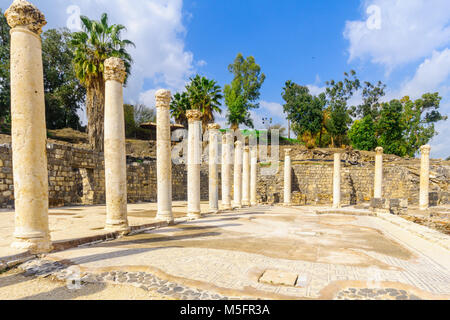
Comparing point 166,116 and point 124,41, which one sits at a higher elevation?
point 124,41

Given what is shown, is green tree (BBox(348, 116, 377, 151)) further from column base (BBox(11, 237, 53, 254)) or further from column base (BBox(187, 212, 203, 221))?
column base (BBox(11, 237, 53, 254))

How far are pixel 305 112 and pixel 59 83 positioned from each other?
36.6 m

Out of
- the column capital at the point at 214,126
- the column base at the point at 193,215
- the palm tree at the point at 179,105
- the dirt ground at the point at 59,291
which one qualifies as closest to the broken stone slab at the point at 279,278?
the dirt ground at the point at 59,291

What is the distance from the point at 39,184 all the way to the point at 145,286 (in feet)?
10.2

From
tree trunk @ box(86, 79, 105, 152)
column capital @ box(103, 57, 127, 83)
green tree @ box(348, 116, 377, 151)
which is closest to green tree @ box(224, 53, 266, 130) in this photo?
green tree @ box(348, 116, 377, 151)

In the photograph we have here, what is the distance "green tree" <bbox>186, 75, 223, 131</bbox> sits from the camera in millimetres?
31641

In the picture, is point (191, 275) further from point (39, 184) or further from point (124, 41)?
point (124, 41)

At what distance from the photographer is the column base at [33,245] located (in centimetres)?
477

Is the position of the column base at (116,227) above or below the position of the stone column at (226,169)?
below

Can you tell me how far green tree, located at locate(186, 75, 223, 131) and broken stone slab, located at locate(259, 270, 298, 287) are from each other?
2843 cm

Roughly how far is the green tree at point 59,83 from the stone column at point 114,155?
3057 centimetres

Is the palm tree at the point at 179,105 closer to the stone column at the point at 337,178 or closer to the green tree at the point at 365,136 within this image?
the stone column at the point at 337,178

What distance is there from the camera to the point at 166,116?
924 centimetres
